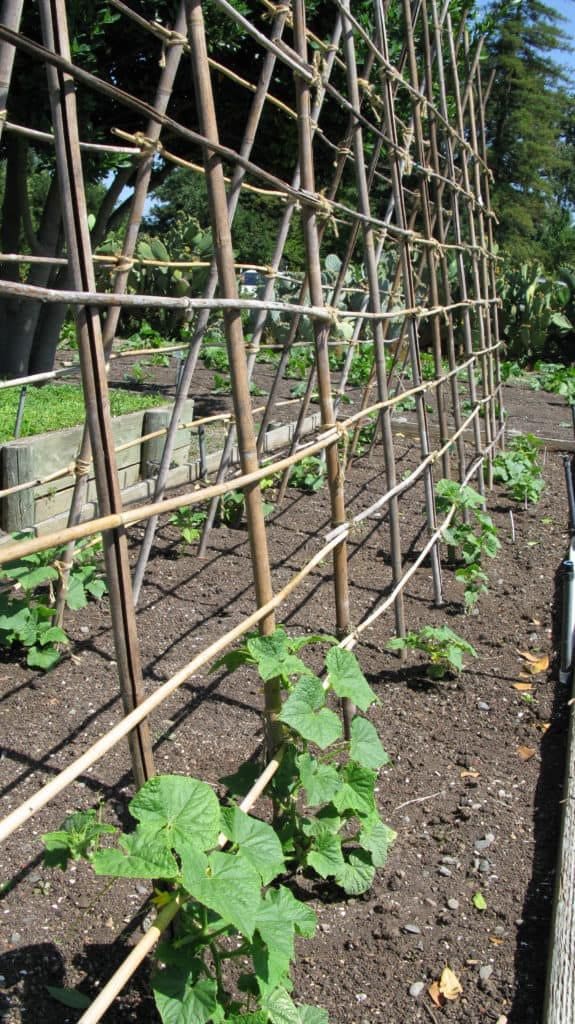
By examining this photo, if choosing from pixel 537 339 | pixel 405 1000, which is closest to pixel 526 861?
pixel 405 1000

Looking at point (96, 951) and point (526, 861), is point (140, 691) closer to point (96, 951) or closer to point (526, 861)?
point (96, 951)

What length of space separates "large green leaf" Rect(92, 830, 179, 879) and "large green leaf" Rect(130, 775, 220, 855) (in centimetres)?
2

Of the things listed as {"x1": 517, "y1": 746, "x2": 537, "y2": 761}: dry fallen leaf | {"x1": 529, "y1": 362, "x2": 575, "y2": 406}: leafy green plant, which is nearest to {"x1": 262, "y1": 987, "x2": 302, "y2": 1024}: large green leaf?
{"x1": 517, "y1": 746, "x2": 537, "y2": 761}: dry fallen leaf

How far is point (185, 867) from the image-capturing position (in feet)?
4.97

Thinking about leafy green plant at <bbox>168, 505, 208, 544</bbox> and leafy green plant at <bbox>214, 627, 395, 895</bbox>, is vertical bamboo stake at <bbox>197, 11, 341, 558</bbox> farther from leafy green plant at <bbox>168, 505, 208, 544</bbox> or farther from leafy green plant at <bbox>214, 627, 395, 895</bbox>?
leafy green plant at <bbox>214, 627, 395, 895</bbox>

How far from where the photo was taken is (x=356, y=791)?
2.21 metres

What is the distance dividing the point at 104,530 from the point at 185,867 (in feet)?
1.85

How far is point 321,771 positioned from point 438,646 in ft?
4.88

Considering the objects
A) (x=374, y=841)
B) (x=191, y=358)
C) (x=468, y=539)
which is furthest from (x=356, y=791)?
(x=468, y=539)

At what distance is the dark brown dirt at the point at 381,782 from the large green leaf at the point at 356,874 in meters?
0.06

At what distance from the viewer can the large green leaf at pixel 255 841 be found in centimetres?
172

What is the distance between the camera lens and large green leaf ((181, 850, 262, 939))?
147cm

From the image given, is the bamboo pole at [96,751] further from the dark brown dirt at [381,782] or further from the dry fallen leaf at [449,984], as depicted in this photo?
the dry fallen leaf at [449,984]

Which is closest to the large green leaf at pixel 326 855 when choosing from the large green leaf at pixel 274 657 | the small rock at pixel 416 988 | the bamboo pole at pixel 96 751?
the small rock at pixel 416 988
